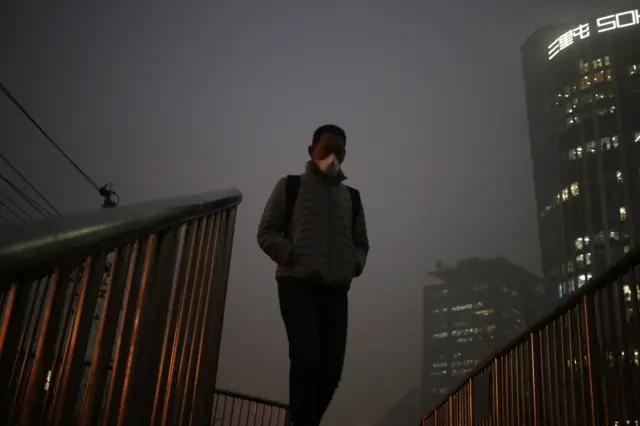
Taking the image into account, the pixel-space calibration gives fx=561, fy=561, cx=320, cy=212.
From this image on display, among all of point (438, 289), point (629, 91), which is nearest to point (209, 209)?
point (629, 91)

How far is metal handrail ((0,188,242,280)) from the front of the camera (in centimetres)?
94

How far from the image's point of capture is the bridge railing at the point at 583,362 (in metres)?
2.62

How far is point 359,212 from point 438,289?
141m

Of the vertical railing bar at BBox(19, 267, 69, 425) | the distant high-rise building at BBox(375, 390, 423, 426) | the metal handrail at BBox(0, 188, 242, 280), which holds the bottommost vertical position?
the vertical railing bar at BBox(19, 267, 69, 425)

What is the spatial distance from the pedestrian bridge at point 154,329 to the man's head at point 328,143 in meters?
0.64

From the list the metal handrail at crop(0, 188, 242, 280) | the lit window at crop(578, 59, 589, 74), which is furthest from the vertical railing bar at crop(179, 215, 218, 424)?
the lit window at crop(578, 59, 589, 74)

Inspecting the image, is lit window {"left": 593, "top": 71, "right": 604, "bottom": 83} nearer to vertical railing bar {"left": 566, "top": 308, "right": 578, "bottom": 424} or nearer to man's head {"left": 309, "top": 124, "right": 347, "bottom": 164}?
vertical railing bar {"left": 566, "top": 308, "right": 578, "bottom": 424}

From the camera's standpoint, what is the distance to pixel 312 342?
9.59ft

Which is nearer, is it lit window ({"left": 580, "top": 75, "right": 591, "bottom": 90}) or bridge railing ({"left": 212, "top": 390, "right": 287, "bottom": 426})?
bridge railing ({"left": 212, "top": 390, "right": 287, "bottom": 426})

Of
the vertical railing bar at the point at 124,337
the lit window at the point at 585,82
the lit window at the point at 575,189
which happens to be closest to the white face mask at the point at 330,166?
the vertical railing bar at the point at 124,337

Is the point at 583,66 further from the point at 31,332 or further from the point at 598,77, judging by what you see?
the point at 31,332

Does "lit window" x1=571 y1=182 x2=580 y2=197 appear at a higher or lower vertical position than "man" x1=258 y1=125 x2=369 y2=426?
higher

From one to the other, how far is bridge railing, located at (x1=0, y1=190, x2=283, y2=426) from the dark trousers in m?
0.53

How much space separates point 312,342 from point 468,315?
130510 millimetres
